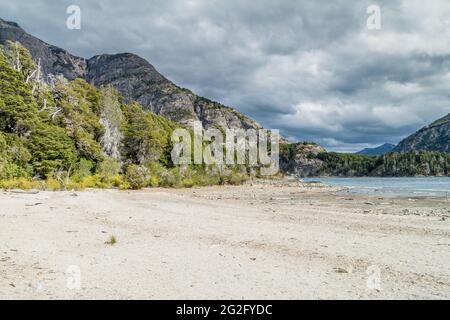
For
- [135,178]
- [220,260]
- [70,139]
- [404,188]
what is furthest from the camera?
[404,188]

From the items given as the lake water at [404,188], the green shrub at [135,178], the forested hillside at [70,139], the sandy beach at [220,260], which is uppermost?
the forested hillside at [70,139]

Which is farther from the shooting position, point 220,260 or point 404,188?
point 404,188

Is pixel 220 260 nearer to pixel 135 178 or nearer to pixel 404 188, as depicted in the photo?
pixel 135 178

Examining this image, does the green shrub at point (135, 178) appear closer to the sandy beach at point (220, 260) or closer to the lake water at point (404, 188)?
the lake water at point (404, 188)

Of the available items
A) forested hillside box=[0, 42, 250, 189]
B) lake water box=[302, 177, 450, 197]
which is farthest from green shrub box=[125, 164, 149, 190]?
lake water box=[302, 177, 450, 197]

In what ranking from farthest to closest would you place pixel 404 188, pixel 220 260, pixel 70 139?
pixel 404 188 < pixel 70 139 < pixel 220 260

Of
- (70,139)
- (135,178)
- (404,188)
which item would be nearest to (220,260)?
(135,178)

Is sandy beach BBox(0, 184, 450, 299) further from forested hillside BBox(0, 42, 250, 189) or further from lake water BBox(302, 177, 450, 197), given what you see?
lake water BBox(302, 177, 450, 197)

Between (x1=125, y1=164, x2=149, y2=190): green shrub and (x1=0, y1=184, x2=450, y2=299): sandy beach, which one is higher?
(x1=125, y1=164, x2=149, y2=190): green shrub

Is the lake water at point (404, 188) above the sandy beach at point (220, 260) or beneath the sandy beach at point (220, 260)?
beneath

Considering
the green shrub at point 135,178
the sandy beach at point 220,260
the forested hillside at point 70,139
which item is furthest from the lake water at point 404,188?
the sandy beach at point 220,260

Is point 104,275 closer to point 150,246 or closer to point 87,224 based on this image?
point 150,246

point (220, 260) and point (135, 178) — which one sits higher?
point (135, 178)
